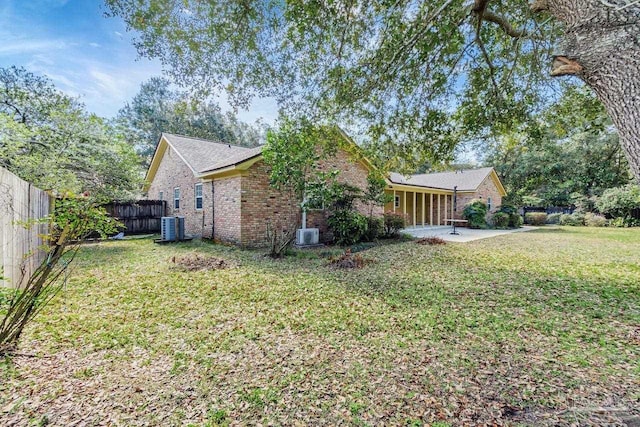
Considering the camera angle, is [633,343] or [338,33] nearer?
[633,343]

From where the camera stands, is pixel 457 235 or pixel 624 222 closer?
pixel 457 235

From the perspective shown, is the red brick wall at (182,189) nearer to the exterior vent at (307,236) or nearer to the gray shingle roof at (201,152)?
the gray shingle roof at (201,152)

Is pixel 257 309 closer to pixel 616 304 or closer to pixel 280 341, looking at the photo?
pixel 280 341

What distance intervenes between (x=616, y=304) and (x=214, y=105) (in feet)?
28.0

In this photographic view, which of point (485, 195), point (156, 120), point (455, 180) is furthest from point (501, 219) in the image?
point (156, 120)

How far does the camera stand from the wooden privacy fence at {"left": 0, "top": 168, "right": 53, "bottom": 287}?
3227 mm

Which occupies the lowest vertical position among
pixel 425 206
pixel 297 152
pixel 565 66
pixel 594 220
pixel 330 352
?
pixel 330 352

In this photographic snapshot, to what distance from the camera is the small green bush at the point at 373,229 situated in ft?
38.4

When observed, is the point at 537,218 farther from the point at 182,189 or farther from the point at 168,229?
the point at 168,229

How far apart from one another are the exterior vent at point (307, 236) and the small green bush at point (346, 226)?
2.57ft

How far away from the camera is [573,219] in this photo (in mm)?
22625

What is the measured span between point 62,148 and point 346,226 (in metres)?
8.71

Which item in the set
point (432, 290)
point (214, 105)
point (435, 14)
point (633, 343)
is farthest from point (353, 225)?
point (633, 343)

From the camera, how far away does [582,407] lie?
7.55 feet
